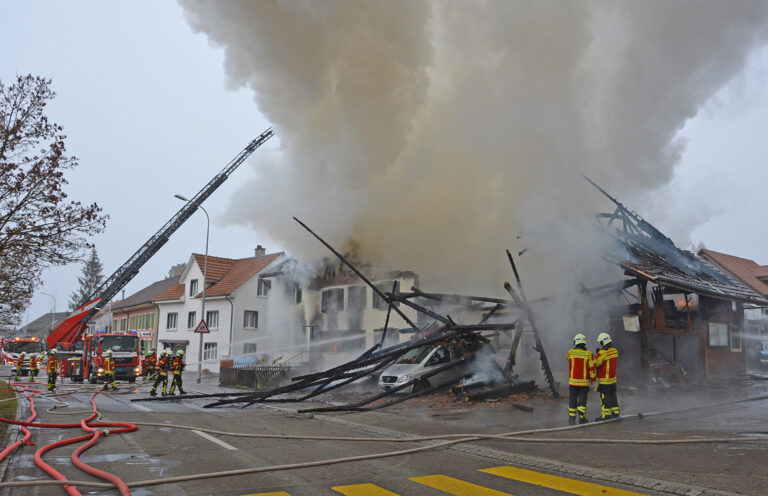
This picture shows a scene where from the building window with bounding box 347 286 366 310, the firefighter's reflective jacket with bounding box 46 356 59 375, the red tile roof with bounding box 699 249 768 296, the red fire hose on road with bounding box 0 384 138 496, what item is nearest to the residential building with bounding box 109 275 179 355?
the building window with bounding box 347 286 366 310

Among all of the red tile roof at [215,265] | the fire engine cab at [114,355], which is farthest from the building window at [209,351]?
the fire engine cab at [114,355]

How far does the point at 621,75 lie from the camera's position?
13.8m

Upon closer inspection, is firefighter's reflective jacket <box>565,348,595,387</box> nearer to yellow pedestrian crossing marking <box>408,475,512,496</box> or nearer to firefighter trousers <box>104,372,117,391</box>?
yellow pedestrian crossing marking <box>408,475,512,496</box>

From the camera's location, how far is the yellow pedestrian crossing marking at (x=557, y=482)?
5.04m

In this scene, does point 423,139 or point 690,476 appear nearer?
point 690,476

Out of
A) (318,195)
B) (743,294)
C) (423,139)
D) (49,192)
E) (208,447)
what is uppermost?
(423,139)

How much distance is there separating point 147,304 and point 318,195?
34.6 m

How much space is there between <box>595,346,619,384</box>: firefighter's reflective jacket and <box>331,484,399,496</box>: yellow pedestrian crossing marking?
5.30 meters

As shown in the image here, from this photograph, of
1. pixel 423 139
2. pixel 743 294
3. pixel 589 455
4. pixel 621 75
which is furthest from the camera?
pixel 743 294

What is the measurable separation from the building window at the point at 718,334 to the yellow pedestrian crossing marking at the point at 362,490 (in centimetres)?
1589

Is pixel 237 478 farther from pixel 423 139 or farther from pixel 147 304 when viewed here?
pixel 147 304

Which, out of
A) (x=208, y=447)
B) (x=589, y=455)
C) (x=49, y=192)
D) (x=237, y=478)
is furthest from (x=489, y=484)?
(x=49, y=192)

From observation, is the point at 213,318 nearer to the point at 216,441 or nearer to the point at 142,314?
the point at 142,314

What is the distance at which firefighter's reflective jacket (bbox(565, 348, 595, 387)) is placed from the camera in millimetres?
9180
